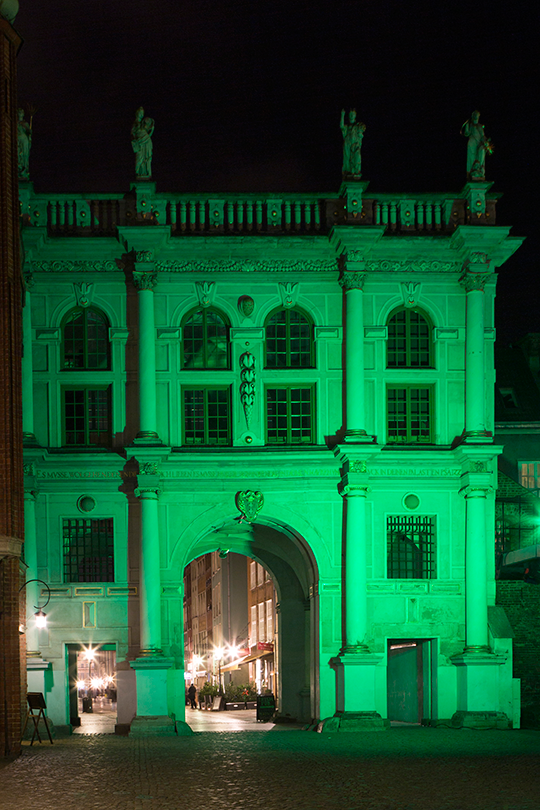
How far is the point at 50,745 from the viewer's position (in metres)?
28.3

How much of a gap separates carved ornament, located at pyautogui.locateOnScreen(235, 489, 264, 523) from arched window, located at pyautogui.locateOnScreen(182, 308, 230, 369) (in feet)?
13.1

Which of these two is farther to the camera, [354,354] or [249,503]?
[249,503]

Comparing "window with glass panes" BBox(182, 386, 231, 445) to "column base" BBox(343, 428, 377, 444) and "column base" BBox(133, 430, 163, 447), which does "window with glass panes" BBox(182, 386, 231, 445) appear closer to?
"column base" BBox(133, 430, 163, 447)

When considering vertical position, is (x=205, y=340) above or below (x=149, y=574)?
above

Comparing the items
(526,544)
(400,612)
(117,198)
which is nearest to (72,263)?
(117,198)

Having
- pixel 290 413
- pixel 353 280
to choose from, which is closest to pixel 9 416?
pixel 290 413

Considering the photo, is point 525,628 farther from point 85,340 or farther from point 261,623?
point 261,623

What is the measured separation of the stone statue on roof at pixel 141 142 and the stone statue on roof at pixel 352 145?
5.93 metres

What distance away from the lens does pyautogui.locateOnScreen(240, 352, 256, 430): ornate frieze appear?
117 feet

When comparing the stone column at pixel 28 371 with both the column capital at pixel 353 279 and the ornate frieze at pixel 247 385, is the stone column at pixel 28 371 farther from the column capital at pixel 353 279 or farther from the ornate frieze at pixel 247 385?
the column capital at pixel 353 279

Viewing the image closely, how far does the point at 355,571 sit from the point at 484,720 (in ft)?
18.3

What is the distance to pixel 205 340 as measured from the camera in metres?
36.2

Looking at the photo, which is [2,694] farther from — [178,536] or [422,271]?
[422,271]

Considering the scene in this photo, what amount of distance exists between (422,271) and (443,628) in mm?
10922
